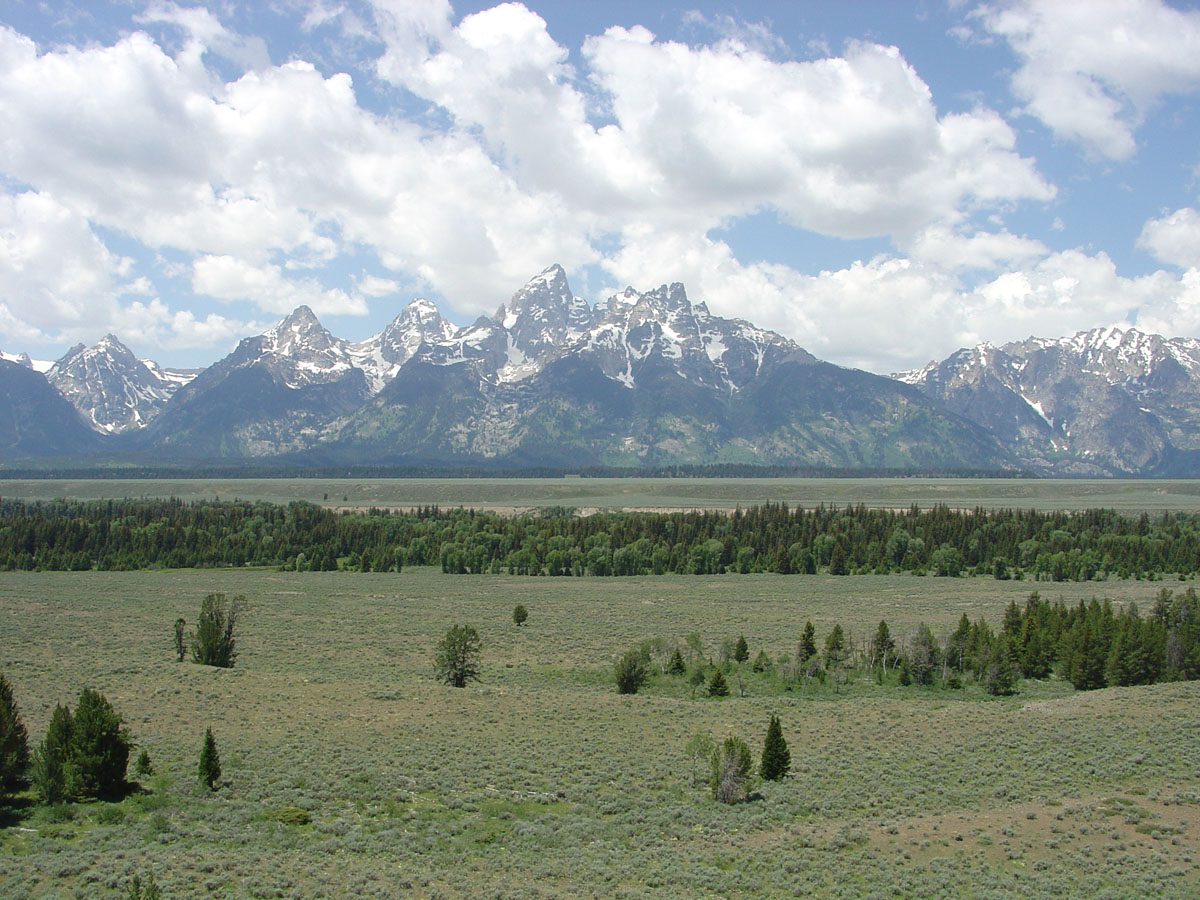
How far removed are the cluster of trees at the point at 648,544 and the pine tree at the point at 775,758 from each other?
3446 inches

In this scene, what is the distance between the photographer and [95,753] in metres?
24.5

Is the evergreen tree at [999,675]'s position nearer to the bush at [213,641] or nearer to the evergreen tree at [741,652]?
the evergreen tree at [741,652]

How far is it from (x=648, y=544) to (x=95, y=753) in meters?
103

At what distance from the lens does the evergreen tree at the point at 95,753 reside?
24.1 metres

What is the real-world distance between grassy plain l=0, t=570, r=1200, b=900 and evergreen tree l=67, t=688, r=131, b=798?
971 mm

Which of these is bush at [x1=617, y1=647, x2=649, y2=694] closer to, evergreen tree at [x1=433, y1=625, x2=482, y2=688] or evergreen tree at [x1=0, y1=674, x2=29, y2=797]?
evergreen tree at [x1=433, y1=625, x2=482, y2=688]

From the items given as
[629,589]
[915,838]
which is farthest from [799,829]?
[629,589]

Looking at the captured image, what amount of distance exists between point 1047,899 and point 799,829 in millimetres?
6785

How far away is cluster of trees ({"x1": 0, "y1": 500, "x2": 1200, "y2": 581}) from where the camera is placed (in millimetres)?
112938

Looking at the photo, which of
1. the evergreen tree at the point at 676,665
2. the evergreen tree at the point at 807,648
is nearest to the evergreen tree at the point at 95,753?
the evergreen tree at the point at 676,665

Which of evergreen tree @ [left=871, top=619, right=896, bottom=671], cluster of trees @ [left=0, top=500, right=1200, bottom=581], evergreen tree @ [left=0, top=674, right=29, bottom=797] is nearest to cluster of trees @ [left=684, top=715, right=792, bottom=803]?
evergreen tree @ [left=0, top=674, right=29, bottom=797]

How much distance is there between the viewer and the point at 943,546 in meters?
120

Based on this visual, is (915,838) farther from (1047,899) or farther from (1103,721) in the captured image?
(1103,721)

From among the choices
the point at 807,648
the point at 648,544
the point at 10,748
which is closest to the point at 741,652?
the point at 807,648
